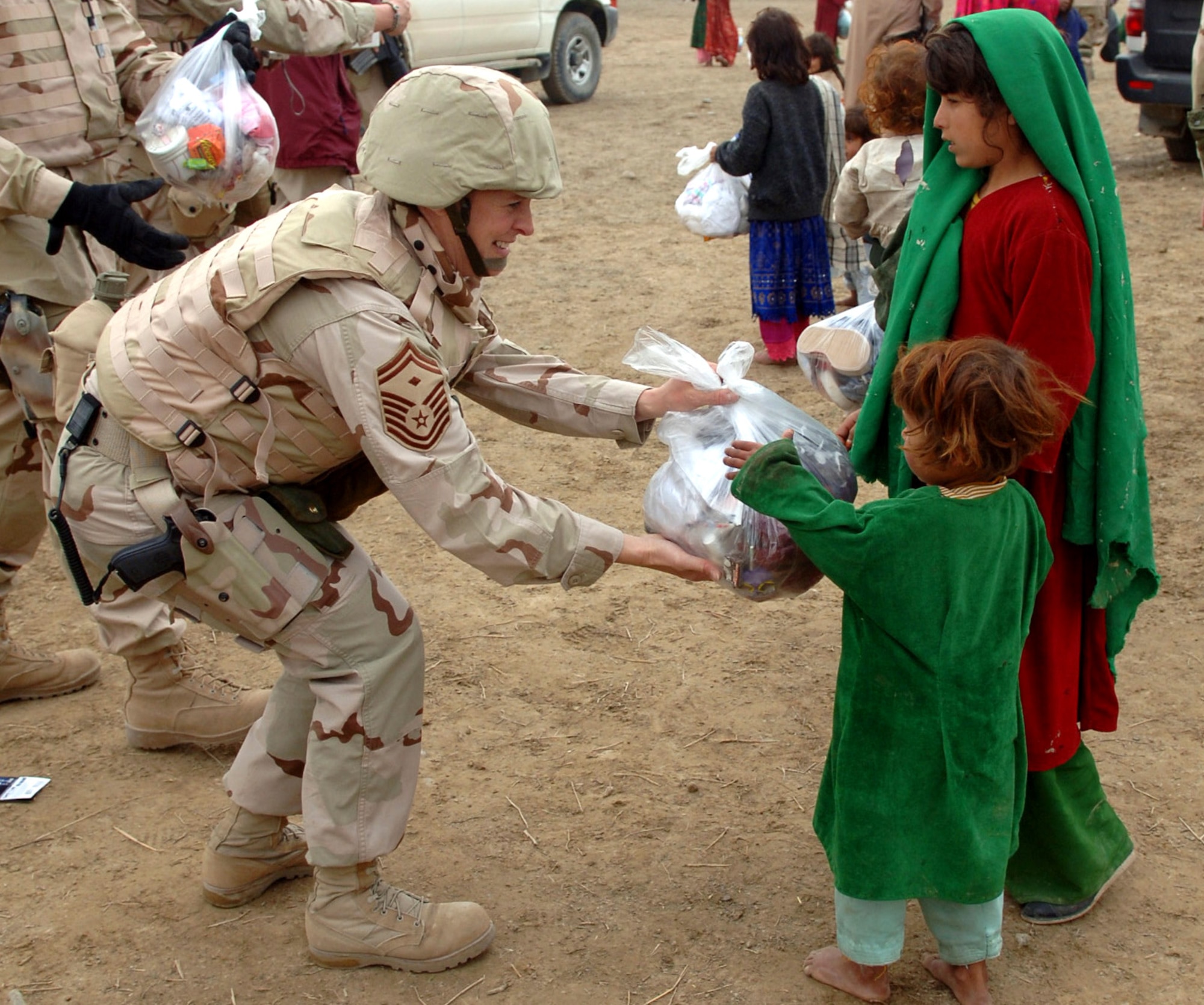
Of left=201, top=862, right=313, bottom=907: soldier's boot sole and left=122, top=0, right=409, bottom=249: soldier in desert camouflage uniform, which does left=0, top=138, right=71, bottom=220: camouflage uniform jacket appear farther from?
left=201, top=862, right=313, bottom=907: soldier's boot sole

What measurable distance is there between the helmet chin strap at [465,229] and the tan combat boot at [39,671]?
226 cm

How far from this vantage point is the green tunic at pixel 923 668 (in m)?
2.36

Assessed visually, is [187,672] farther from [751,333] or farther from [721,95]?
[721,95]

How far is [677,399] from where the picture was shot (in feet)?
9.67

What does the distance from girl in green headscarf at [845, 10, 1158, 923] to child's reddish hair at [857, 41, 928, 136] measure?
2.11 metres

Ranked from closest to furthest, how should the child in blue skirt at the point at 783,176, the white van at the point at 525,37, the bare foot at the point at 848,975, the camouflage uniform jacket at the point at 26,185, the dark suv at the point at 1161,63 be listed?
the bare foot at the point at 848,975 → the camouflage uniform jacket at the point at 26,185 → the child in blue skirt at the point at 783,176 → the dark suv at the point at 1161,63 → the white van at the point at 525,37

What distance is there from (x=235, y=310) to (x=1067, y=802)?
2065 millimetres

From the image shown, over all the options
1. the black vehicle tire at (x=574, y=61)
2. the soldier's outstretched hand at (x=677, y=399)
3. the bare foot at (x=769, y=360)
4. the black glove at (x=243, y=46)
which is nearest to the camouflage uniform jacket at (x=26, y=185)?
the black glove at (x=243, y=46)

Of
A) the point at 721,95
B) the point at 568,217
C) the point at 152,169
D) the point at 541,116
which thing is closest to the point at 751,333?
the point at 568,217

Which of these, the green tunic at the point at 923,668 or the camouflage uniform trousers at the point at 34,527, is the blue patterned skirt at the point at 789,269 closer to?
the camouflage uniform trousers at the point at 34,527

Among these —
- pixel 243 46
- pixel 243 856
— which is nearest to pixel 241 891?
pixel 243 856

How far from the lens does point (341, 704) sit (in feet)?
9.08

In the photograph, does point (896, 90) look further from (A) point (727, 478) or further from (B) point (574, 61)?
(B) point (574, 61)

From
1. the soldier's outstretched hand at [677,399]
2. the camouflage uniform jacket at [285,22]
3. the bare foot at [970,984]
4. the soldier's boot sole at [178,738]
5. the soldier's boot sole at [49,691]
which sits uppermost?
the camouflage uniform jacket at [285,22]
